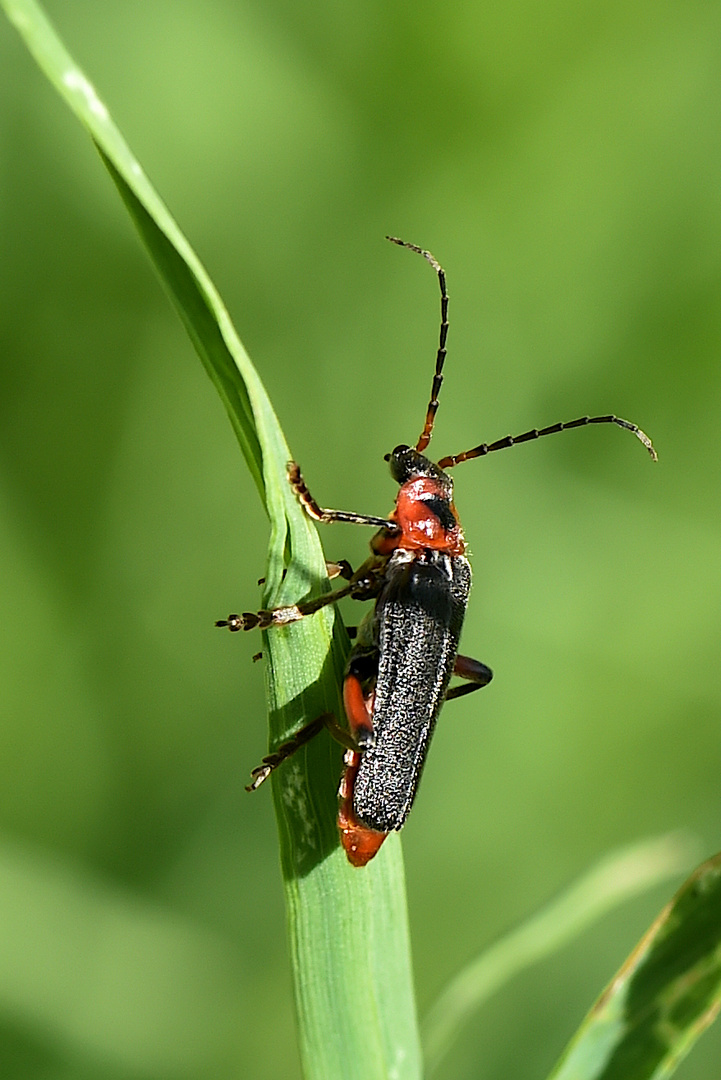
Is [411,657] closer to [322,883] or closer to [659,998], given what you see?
[322,883]

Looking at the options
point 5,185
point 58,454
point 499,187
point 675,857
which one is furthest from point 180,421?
point 675,857

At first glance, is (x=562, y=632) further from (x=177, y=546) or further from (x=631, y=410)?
(x=177, y=546)

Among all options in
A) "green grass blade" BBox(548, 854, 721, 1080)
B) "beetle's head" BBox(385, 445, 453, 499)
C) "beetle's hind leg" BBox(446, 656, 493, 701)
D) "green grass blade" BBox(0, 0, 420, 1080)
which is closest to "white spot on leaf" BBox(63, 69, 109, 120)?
"green grass blade" BBox(0, 0, 420, 1080)

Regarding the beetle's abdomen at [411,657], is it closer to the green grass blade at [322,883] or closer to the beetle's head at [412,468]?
the beetle's head at [412,468]

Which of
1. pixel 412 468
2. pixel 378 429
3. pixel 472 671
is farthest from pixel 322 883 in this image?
pixel 378 429

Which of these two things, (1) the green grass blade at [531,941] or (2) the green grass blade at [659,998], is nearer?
(2) the green grass blade at [659,998]

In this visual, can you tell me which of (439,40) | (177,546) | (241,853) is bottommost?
(241,853)

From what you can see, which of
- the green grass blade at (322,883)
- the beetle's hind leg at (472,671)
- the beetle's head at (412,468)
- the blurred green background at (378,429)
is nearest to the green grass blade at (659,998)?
the green grass blade at (322,883)
